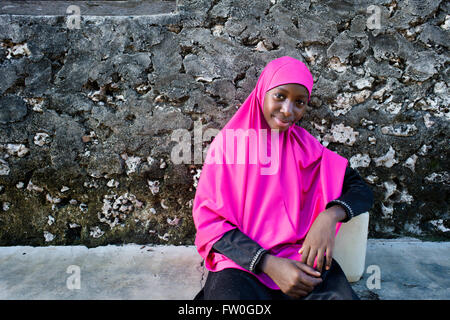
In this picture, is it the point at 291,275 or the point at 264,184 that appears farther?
the point at 264,184

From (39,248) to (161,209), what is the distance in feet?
2.78

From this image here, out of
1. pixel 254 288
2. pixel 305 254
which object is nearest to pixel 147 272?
pixel 254 288

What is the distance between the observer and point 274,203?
171cm

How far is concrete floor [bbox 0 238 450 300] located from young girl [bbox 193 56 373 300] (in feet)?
1.56

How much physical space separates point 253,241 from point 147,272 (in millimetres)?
922

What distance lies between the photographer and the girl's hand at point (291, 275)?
57.4 inches

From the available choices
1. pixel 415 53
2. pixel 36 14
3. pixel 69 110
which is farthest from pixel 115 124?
pixel 415 53

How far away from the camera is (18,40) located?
2.33m

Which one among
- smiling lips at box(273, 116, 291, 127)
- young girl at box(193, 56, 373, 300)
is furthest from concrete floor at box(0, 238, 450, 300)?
smiling lips at box(273, 116, 291, 127)

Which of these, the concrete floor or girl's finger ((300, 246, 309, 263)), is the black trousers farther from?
the concrete floor

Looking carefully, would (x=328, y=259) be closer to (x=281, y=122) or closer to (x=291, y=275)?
(x=291, y=275)

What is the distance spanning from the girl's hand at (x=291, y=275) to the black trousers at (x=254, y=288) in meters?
0.07

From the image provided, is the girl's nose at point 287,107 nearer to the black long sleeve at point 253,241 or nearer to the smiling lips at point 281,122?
the smiling lips at point 281,122

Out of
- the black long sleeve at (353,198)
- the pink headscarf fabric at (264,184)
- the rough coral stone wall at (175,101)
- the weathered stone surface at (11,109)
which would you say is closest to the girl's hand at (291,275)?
the pink headscarf fabric at (264,184)
